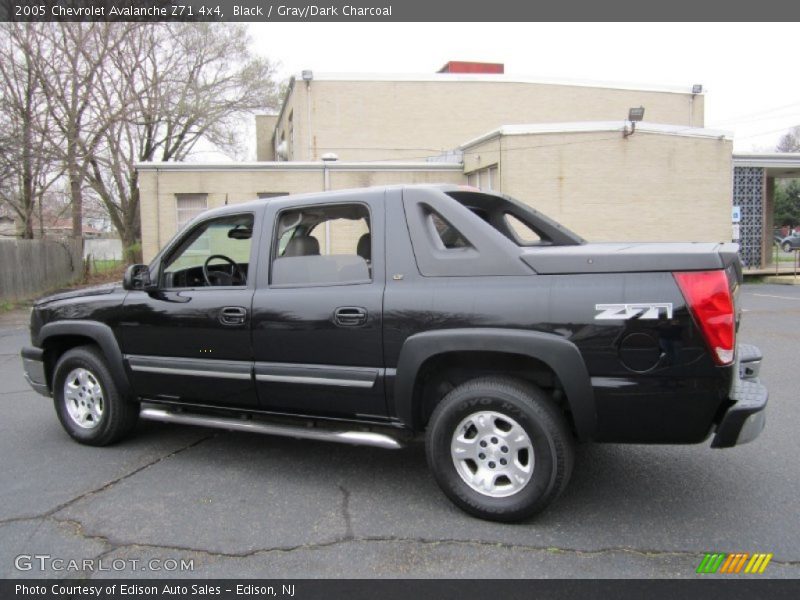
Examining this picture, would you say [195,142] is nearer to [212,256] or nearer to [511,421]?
[212,256]

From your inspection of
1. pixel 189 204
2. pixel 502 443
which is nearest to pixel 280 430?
pixel 502 443

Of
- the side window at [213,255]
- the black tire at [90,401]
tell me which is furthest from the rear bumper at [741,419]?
the black tire at [90,401]

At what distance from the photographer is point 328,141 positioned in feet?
80.3

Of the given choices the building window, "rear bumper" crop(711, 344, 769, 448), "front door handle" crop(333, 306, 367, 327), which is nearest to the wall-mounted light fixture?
the building window

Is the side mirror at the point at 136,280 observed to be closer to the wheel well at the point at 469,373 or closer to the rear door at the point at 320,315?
the rear door at the point at 320,315

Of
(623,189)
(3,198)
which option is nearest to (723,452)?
(623,189)

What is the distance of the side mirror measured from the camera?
14.9ft

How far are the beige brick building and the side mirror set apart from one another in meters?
13.5

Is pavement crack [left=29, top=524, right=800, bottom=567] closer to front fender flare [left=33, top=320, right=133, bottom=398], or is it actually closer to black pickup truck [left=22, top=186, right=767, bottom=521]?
black pickup truck [left=22, top=186, right=767, bottom=521]

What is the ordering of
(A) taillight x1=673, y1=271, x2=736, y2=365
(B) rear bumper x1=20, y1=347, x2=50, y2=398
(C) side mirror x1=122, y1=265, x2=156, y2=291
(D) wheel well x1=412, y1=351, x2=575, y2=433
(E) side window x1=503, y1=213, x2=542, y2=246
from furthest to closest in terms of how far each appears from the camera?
(B) rear bumper x1=20, y1=347, x2=50, y2=398 → (E) side window x1=503, y1=213, x2=542, y2=246 → (C) side mirror x1=122, y1=265, x2=156, y2=291 → (D) wheel well x1=412, y1=351, x2=575, y2=433 → (A) taillight x1=673, y1=271, x2=736, y2=365

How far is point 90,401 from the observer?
16.4ft

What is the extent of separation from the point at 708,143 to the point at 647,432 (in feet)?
56.5

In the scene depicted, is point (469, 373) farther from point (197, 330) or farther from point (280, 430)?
point (197, 330)

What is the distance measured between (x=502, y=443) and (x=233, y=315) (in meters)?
1.91
